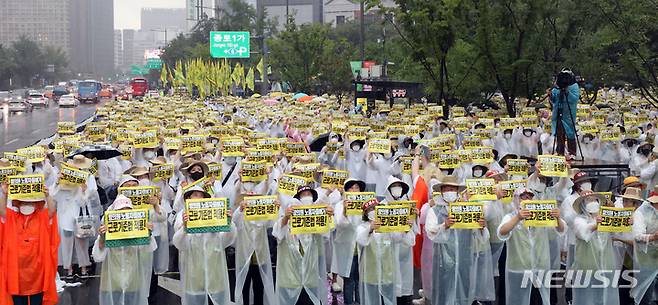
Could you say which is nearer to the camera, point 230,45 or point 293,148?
point 293,148

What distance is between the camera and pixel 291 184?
954 centimetres

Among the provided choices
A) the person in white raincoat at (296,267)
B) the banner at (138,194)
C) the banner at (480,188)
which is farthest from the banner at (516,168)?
the banner at (138,194)

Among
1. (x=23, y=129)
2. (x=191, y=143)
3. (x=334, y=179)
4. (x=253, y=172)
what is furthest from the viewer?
(x=23, y=129)

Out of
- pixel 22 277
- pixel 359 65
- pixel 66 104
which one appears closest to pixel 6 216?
pixel 22 277

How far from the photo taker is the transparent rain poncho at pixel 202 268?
8.19 metres

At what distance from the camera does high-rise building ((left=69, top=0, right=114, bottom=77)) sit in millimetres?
162250

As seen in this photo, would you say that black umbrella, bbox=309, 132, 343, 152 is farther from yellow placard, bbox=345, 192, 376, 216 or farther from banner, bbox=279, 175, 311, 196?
yellow placard, bbox=345, 192, 376, 216

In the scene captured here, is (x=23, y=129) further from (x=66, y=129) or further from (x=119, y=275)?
(x=119, y=275)

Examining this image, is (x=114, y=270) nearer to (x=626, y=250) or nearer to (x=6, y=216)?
(x=6, y=216)

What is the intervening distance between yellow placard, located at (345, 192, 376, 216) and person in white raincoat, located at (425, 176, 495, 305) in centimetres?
63

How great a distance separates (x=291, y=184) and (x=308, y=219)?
3.77ft

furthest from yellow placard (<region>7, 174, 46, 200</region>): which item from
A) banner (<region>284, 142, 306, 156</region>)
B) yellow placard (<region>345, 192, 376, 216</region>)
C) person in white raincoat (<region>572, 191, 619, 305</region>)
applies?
banner (<region>284, 142, 306, 156</region>)

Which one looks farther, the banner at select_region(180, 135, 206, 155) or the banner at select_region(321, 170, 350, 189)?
the banner at select_region(180, 135, 206, 155)

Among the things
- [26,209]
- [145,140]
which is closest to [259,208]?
[26,209]
